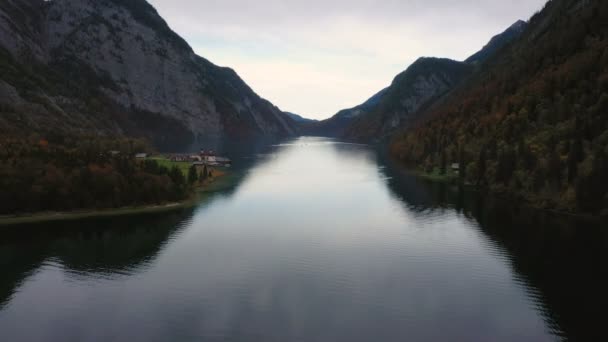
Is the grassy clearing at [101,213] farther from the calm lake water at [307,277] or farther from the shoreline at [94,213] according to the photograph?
the calm lake water at [307,277]

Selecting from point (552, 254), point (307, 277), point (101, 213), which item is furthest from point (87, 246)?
point (552, 254)

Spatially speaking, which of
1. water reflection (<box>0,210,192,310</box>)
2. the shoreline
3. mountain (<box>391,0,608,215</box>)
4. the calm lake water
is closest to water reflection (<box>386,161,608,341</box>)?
the calm lake water

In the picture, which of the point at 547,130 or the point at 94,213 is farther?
the point at 547,130

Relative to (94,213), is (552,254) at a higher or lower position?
lower

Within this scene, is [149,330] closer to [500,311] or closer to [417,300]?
[417,300]

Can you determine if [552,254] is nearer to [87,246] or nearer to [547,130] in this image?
[547,130]
